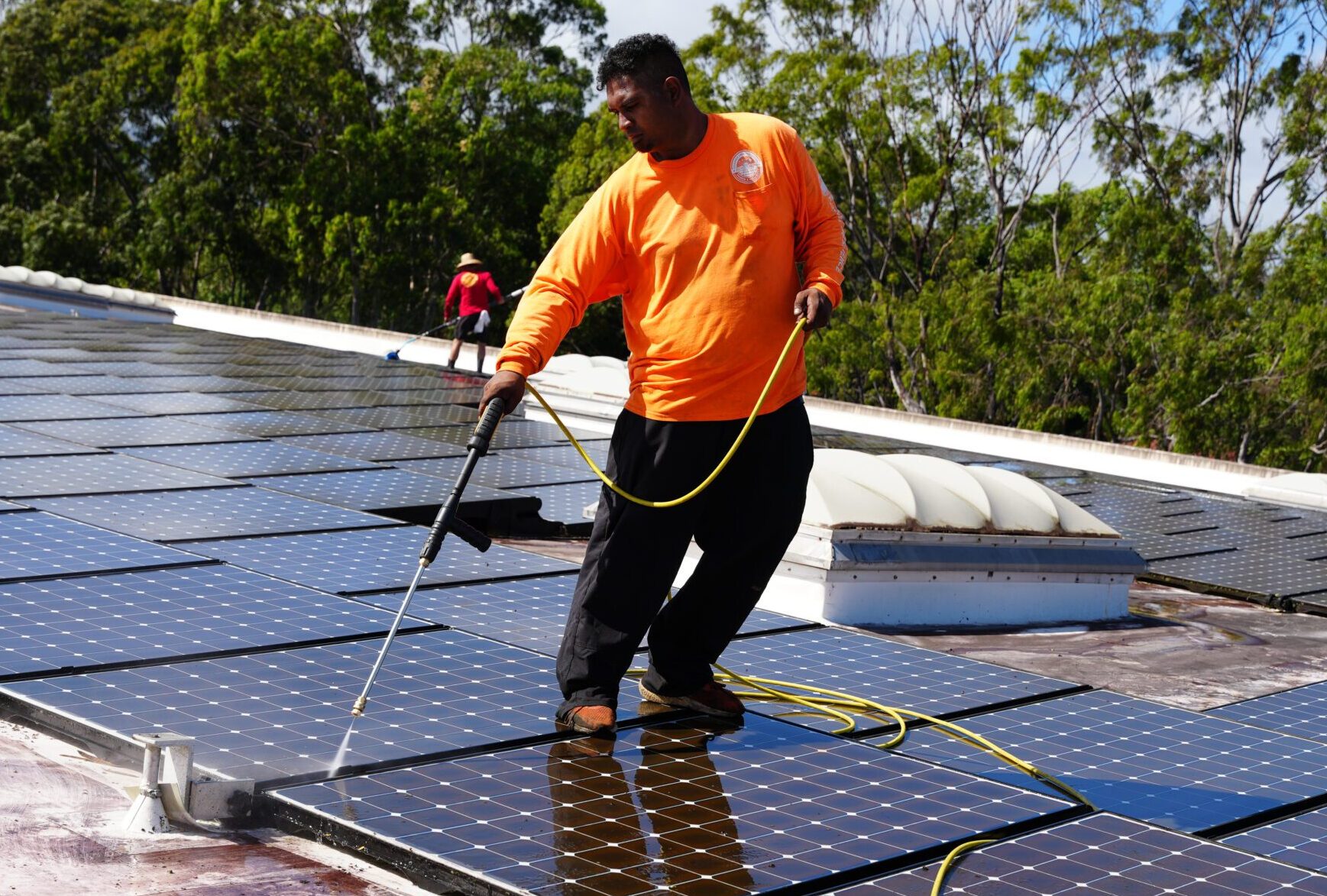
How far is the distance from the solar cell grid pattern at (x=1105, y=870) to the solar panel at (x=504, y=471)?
522 cm

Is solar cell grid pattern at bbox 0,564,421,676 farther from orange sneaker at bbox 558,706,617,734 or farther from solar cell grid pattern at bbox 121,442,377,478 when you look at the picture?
solar cell grid pattern at bbox 121,442,377,478

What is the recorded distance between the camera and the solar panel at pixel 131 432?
29.9ft

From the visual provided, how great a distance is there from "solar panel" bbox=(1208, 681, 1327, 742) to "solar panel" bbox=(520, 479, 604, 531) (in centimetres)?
347

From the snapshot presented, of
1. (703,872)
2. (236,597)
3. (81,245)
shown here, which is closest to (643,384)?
(703,872)

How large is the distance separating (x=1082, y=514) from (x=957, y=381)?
22.2 metres

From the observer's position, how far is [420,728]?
4121mm

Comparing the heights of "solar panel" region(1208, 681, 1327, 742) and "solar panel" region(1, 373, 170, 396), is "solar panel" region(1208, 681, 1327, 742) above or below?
below

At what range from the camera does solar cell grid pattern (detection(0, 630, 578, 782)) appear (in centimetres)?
385

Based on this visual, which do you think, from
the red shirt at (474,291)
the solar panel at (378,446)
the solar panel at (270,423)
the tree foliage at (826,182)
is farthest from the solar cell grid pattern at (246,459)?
the tree foliage at (826,182)

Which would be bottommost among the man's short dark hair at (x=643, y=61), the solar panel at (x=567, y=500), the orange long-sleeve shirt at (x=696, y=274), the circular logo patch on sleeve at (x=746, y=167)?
the solar panel at (x=567, y=500)

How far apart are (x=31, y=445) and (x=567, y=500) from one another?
299cm

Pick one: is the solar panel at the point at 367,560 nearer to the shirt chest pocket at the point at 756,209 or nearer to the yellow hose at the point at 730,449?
the yellow hose at the point at 730,449

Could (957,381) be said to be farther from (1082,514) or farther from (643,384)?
(643,384)

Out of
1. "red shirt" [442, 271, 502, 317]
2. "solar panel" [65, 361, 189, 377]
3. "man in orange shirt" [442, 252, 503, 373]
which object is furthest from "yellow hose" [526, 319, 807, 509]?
"red shirt" [442, 271, 502, 317]
